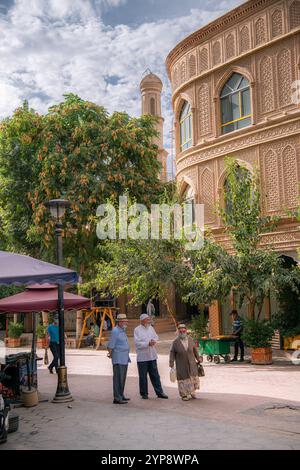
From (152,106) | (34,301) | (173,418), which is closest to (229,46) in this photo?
(34,301)

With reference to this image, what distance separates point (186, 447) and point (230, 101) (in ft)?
53.7

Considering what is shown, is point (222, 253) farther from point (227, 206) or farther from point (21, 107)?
point (21, 107)

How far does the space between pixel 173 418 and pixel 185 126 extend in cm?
1649

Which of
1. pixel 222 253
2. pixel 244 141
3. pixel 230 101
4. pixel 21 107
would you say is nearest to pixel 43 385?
pixel 222 253

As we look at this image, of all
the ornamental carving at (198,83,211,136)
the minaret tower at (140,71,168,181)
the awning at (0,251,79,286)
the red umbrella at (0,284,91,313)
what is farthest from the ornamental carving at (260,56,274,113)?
the minaret tower at (140,71,168,181)

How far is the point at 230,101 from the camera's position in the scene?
20766mm

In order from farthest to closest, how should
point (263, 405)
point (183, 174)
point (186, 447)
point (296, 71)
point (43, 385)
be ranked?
1. point (183, 174)
2. point (296, 71)
3. point (43, 385)
4. point (263, 405)
5. point (186, 447)

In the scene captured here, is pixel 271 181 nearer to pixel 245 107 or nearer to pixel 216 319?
pixel 245 107

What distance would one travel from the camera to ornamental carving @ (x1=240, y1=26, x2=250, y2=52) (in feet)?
65.6

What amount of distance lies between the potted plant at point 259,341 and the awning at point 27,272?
824cm

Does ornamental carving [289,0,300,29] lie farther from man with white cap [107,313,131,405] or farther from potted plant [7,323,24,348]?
potted plant [7,323,24,348]

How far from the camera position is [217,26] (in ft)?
68.5

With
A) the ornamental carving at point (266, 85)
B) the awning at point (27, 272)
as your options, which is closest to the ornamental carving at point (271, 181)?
the ornamental carving at point (266, 85)

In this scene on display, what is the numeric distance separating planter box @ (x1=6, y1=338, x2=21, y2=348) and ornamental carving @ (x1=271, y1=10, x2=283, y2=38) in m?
18.0
